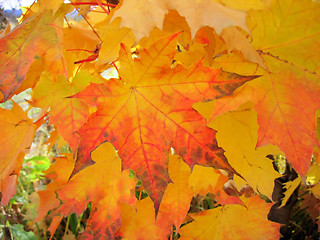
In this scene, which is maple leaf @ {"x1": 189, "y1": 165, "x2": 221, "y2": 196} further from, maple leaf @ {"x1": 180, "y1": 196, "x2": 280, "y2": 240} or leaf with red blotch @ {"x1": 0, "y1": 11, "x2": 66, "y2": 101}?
leaf with red blotch @ {"x1": 0, "y1": 11, "x2": 66, "y2": 101}

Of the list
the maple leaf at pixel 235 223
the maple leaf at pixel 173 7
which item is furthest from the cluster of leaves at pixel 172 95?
the maple leaf at pixel 235 223

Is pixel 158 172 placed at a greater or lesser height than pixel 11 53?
lesser

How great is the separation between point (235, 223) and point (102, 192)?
35cm

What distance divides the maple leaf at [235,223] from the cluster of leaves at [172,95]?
0.13 meters

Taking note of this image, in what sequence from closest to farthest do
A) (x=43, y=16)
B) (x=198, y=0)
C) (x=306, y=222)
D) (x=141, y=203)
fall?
1. (x=198, y=0)
2. (x=43, y=16)
3. (x=141, y=203)
4. (x=306, y=222)

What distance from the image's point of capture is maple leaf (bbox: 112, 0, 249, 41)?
0.39m

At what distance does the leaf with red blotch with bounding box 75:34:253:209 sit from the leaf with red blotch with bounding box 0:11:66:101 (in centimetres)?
11

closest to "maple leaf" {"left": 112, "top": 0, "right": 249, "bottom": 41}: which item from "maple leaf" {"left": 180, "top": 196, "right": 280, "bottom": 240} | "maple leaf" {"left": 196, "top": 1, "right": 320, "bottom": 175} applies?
"maple leaf" {"left": 196, "top": 1, "right": 320, "bottom": 175}

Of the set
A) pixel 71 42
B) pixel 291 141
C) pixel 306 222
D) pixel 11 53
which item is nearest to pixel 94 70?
pixel 71 42

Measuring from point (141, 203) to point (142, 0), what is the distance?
44 centimetres

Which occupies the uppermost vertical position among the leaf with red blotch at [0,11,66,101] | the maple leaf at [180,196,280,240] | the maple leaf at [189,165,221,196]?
the leaf with red blotch at [0,11,66,101]

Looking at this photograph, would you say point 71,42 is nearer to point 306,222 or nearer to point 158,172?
point 158,172

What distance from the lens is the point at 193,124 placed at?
1.51 feet

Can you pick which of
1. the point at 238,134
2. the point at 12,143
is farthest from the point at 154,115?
the point at 12,143
